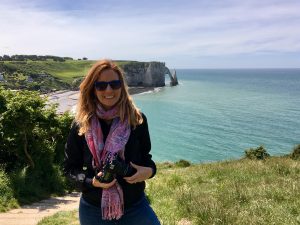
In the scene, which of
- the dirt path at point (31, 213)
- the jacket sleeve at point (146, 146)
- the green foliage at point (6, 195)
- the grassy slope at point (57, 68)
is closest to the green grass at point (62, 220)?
the dirt path at point (31, 213)

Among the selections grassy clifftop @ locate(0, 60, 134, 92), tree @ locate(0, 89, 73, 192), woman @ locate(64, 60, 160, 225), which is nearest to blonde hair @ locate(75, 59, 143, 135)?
woman @ locate(64, 60, 160, 225)

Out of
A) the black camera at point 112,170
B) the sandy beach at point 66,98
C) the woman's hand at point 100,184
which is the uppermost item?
the black camera at point 112,170

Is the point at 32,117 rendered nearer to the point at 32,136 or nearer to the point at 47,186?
the point at 32,136

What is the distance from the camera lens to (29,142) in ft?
43.8

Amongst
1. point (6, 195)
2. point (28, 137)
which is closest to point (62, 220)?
point (6, 195)

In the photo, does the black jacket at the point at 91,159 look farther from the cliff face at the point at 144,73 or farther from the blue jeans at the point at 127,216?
the cliff face at the point at 144,73

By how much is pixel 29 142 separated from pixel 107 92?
10.9 m

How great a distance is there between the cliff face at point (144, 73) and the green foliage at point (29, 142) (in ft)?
420

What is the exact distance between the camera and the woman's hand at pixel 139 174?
3.04 metres

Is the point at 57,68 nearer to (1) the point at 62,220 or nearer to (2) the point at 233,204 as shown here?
(1) the point at 62,220

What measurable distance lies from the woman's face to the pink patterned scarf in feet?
0.64

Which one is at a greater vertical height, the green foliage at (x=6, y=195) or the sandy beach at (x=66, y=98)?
the green foliage at (x=6, y=195)

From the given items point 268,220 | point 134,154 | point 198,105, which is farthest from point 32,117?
point 198,105

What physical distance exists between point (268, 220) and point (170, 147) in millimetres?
42838
